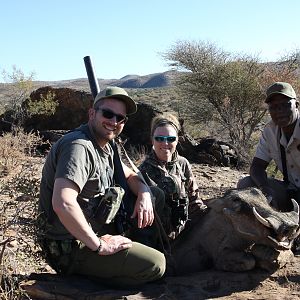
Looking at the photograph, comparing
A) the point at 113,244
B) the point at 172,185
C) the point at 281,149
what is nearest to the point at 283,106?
the point at 281,149

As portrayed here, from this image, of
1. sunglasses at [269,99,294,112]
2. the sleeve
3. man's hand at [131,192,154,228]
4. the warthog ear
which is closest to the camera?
the sleeve

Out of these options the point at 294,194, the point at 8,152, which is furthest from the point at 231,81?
the point at 294,194

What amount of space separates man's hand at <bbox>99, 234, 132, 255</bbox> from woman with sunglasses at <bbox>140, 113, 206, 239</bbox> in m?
0.99

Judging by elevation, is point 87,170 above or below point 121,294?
above

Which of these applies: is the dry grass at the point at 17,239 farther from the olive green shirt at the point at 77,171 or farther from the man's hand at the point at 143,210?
the man's hand at the point at 143,210

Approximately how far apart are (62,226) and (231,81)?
15512mm

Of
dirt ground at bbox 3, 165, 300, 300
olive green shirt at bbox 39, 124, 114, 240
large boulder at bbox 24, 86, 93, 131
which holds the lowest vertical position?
dirt ground at bbox 3, 165, 300, 300

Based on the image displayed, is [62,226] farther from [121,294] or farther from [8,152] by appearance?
[8,152]

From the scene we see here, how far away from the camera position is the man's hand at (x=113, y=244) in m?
3.71

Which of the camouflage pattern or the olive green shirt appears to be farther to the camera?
the camouflage pattern

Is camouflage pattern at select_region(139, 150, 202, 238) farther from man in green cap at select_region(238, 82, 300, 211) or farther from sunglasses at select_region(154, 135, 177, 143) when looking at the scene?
man in green cap at select_region(238, 82, 300, 211)

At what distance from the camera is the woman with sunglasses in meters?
Result: 4.87

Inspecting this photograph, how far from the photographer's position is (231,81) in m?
18.7

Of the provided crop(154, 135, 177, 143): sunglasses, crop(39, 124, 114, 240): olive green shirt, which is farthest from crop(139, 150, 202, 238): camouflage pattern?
crop(39, 124, 114, 240): olive green shirt
